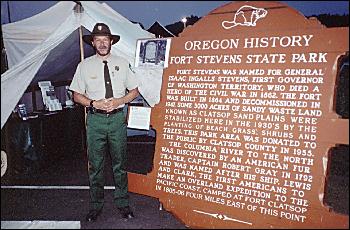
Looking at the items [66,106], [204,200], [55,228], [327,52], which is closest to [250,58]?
[327,52]

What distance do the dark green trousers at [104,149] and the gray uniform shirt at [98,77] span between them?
1.04 feet

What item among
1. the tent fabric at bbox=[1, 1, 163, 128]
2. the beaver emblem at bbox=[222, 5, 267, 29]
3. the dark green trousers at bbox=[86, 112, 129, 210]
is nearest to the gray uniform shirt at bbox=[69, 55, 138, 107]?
the dark green trousers at bbox=[86, 112, 129, 210]

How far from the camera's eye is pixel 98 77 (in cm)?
463

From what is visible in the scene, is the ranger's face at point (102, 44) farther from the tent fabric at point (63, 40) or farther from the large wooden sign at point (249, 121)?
the large wooden sign at point (249, 121)

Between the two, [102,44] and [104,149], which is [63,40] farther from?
[104,149]

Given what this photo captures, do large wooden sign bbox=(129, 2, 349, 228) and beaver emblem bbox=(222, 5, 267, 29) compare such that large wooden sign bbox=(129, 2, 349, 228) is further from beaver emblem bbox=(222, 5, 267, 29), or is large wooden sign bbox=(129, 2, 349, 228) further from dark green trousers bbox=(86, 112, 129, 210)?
dark green trousers bbox=(86, 112, 129, 210)

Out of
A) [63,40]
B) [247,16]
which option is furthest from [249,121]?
[63,40]

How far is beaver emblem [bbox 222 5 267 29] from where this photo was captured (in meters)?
4.29

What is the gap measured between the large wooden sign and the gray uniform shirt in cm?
62

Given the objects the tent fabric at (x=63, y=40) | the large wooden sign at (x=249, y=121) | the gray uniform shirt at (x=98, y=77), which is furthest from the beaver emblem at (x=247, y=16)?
the gray uniform shirt at (x=98, y=77)

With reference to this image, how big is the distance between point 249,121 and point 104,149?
1991mm

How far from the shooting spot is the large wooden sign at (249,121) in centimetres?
A: 392

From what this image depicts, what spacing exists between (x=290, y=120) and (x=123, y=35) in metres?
2.85

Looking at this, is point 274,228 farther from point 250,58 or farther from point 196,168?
point 250,58
